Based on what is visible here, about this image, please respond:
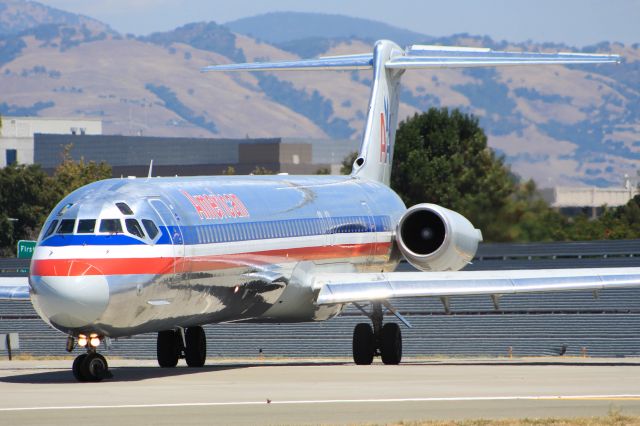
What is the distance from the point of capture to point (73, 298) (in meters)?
23.3

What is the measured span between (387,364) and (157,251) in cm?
959

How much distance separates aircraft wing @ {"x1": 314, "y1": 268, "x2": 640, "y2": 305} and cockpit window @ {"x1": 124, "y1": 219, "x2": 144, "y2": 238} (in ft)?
21.3

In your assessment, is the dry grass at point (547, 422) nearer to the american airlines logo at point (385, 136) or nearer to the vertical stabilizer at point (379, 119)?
the vertical stabilizer at point (379, 119)

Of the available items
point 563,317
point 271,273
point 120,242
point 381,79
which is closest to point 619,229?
point 563,317

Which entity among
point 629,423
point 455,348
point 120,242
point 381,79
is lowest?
point 455,348

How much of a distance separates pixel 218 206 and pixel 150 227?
10.4ft

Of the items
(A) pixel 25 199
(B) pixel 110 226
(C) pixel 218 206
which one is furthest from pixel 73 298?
(A) pixel 25 199

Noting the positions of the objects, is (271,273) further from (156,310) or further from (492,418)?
(492,418)

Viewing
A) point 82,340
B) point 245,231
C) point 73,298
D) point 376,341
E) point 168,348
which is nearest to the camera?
point 73,298

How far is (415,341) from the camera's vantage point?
55875mm

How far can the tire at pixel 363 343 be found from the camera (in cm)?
3231

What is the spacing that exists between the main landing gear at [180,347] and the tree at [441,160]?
62.4m

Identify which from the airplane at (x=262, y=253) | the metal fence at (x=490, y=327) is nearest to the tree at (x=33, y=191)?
the metal fence at (x=490, y=327)

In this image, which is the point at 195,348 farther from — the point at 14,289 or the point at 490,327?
the point at 490,327
